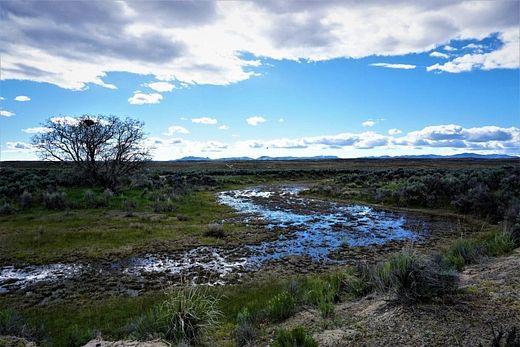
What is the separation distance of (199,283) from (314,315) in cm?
484

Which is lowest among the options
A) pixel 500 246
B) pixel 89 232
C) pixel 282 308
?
pixel 89 232

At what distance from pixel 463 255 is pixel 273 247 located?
7.04 metres

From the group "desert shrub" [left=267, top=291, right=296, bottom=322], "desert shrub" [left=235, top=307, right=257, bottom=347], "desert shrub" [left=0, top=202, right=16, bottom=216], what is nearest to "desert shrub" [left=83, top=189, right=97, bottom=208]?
"desert shrub" [left=0, top=202, right=16, bottom=216]

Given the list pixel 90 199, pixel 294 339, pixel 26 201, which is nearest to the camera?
pixel 294 339

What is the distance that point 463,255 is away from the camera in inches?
373

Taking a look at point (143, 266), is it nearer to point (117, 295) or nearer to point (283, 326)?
point (117, 295)

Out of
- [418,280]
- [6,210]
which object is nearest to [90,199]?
[6,210]

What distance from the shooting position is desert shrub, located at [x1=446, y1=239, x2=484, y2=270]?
28.4 feet

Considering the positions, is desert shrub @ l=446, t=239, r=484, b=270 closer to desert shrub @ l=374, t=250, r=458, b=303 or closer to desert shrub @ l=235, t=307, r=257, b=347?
desert shrub @ l=374, t=250, r=458, b=303

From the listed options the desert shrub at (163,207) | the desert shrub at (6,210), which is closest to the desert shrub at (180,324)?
the desert shrub at (163,207)

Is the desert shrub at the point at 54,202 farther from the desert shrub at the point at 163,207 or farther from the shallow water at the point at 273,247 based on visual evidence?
the shallow water at the point at 273,247

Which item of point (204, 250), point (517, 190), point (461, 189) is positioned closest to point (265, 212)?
point (204, 250)

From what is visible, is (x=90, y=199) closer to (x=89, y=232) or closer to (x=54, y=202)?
(x=54, y=202)

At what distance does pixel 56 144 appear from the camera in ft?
95.3
